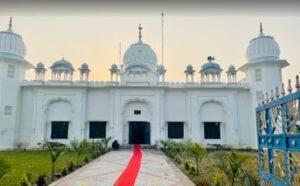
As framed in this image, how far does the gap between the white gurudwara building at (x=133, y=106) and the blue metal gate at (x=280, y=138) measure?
53.7ft

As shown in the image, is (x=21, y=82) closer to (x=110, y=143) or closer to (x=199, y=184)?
(x=110, y=143)

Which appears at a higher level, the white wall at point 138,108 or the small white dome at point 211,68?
the small white dome at point 211,68

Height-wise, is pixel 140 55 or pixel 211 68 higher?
pixel 140 55

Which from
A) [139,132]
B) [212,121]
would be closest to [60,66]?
[139,132]

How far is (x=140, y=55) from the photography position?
25.2m

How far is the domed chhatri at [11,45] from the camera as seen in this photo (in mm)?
21312

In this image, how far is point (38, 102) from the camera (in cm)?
2100

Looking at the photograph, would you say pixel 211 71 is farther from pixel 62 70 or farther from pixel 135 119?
pixel 62 70

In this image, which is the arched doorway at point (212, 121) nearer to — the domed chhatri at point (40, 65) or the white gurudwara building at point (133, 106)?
the white gurudwara building at point (133, 106)

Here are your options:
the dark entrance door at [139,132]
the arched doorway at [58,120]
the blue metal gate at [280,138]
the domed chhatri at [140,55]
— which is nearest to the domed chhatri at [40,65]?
the arched doorway at [58,120]

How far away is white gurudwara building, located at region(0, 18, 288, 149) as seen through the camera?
819 inches

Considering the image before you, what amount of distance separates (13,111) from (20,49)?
18.6 ft

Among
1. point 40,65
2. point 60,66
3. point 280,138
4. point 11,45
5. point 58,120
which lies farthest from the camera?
point 40,65

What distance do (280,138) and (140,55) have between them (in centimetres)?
2209
